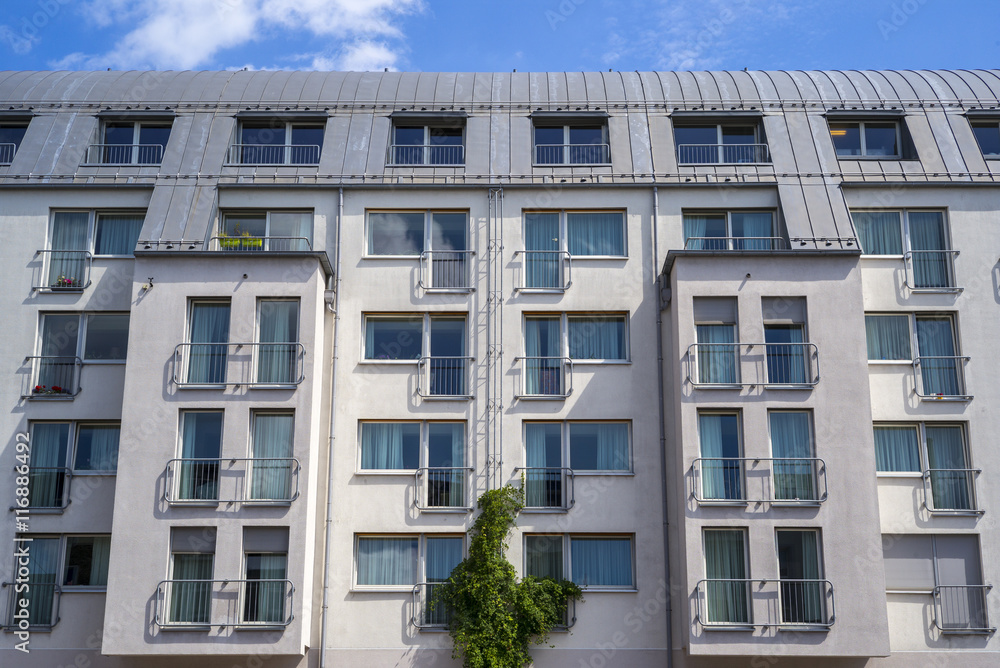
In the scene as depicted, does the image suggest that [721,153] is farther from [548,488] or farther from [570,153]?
[548,488]

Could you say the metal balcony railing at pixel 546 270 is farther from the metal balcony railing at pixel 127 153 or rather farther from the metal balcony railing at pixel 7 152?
the metal balcony railing at pixel 7 152

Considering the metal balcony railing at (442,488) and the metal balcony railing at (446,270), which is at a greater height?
the metal balcony railing at (446,270)

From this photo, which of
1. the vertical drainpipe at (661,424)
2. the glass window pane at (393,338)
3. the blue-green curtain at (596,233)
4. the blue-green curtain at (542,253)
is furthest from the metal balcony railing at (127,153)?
the vertical drainpipe at (661,424)

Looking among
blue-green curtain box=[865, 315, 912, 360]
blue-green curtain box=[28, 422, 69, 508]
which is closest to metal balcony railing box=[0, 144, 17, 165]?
blue-green curtain box=[28, 422, 69, 508]

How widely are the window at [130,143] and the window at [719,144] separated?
53.3 feet

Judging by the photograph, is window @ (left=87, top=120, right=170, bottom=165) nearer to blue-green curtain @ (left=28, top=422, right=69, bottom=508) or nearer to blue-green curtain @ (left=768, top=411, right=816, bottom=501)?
blue-green curtain @ (left=28, top=422, right=69, bottom=508)

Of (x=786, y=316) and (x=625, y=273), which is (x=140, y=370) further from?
(x=786, y=316)

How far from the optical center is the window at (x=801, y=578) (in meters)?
24.6

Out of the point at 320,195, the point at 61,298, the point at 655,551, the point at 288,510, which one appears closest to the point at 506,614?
the point at 655,551

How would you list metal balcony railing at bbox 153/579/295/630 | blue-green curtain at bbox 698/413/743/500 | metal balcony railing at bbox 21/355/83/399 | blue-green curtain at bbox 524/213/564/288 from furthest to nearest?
blue-green curtain at bbox 524/213/564/288 < metal balcony railing at bbox 21/355/83/399 < blue-green curtain at bbox 698/413/743/500 < metal balcony railing at bbox 153/579/295/630

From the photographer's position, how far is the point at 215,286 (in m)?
27.1

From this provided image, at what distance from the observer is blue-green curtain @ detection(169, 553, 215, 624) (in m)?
24.9

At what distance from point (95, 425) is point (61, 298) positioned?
3.94 meters

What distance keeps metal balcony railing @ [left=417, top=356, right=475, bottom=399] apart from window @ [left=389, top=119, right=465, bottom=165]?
6.44m
